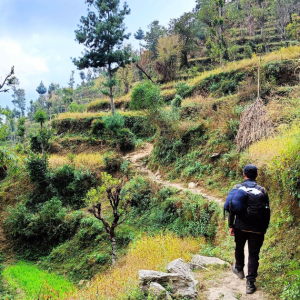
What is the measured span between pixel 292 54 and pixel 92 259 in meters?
16.6

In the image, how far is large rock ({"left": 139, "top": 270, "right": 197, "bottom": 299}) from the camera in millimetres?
3418

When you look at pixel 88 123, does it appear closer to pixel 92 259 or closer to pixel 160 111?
pixel 160 111

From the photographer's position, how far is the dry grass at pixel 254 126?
318 inches

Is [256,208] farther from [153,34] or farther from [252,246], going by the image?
[153,34]

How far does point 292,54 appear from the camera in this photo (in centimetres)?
1459

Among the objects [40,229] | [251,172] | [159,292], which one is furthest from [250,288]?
[40,229]

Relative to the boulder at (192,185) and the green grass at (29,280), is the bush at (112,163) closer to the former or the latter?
the boulder at (192,185)

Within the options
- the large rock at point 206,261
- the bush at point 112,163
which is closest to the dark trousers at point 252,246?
the large rock at point 206,261

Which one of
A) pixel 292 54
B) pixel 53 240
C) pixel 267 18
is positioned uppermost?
pixel 267 18

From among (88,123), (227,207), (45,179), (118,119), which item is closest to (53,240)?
(45,179)

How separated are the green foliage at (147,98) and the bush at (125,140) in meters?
3.56

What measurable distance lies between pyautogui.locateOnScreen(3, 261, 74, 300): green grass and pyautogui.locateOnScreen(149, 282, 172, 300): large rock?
4973 mm

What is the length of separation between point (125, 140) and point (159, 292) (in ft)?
52.1

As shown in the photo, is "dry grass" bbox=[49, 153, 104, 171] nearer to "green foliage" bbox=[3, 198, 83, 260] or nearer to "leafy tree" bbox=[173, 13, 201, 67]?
"green foliage" bbox=[3, 198, 83, 260]
